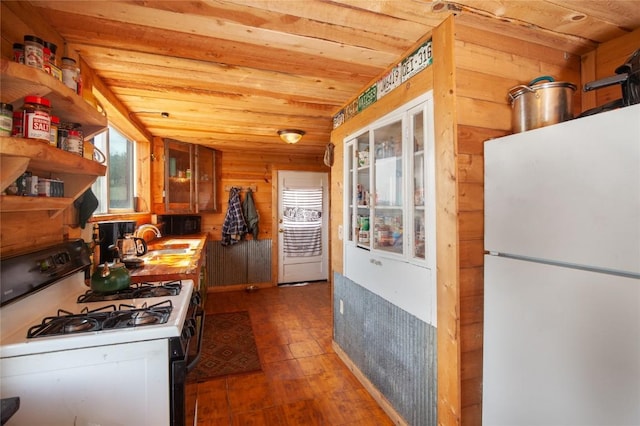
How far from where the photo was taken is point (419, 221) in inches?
67.9

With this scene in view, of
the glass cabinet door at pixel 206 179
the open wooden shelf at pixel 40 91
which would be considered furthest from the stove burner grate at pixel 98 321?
the glass cabinet door at pixel 206 179

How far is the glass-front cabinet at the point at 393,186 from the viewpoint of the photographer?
1656 millimetres

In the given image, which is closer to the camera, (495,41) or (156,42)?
(495,41)

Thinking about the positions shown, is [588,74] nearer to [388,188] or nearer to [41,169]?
[388,188]

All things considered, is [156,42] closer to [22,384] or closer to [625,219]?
[22,384]

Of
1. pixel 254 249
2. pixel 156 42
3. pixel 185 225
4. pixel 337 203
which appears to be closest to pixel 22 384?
pixel 156 42

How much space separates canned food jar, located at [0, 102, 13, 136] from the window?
1.53 m

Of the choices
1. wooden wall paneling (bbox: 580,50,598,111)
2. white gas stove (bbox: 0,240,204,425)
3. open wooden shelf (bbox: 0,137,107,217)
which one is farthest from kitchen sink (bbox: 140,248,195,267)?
wooden wall paneling (bbox: 580,50,598,111)

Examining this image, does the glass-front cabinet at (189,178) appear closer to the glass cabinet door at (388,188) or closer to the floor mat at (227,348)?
the floor mat at (227,348)

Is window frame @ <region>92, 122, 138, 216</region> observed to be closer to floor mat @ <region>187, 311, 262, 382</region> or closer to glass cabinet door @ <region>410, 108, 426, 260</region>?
floor mat @ <region>187, 311, 262, 382</region>

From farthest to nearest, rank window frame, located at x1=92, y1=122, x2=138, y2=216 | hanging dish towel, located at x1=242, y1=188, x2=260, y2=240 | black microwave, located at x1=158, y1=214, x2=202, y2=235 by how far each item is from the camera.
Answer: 1. hanging dish towel, located at x1=242, y1=188, x2=260, y2=240
2. black microwave, located at x1=158, y1=214, x2=202, y2=235
3. window frame, located at x1=92, y1=122, x2=138, y2=216

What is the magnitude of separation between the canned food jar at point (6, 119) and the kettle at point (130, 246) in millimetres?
1320

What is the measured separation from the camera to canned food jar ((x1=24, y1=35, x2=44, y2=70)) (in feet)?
3.38

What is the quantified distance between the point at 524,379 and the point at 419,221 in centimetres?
85
